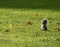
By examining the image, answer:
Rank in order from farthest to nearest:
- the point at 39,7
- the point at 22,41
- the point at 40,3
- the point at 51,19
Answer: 1. the point at 40,3
2. the point at 39,7
3. the point at 51,19
4. the point at 22,41

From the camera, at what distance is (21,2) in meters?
19.9

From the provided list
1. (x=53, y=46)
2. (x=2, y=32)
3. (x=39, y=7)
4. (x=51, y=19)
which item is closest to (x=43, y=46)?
(x=53, y=46)

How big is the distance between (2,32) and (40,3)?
9425 mm

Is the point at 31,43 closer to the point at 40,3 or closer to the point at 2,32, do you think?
the point at 2,32

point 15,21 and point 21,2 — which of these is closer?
point 15,21

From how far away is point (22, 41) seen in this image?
921 centimetres

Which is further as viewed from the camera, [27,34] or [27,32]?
[27,32]

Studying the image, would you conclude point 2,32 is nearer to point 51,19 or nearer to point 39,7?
point 51,19

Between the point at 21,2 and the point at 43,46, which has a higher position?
the point at 21,2

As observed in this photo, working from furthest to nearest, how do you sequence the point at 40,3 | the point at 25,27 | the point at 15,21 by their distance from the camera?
the point at 40,3 < the point at 15,21 < the point at 25,27

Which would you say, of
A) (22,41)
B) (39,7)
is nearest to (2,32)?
(22,41)

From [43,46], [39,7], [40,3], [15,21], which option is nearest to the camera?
[43,46]

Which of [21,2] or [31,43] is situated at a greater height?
[21,2]

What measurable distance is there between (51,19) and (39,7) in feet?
14.5
